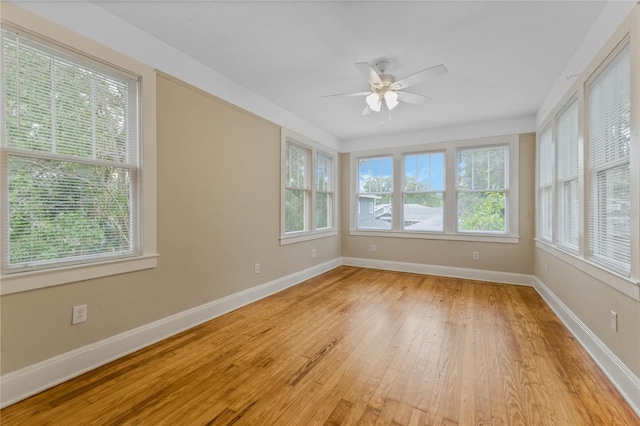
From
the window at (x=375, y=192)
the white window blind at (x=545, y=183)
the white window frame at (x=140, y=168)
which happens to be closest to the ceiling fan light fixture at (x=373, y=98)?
the white window frame at (x=140, y=168)

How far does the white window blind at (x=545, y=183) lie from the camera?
3648 mm

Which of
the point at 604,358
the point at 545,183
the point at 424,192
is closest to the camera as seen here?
the point at 604,358

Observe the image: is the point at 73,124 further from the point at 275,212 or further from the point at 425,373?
the point at 425,373

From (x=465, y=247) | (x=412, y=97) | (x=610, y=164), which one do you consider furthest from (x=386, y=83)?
(x=465, y=247)

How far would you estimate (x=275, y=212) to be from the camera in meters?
4.00

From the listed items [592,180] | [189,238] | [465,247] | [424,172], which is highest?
[424,172]

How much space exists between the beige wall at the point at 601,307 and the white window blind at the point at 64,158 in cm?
359

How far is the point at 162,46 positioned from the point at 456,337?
378 centimetres

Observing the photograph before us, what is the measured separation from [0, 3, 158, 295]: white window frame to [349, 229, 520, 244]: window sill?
4.07m

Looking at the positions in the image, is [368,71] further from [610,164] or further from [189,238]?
[189,238]

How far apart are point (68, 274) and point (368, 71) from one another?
2.84m

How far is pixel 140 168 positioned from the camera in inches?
92.7

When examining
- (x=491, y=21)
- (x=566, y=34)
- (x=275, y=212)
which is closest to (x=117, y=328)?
(x=275, y=212)

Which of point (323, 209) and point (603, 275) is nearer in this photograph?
point (603, 275)
